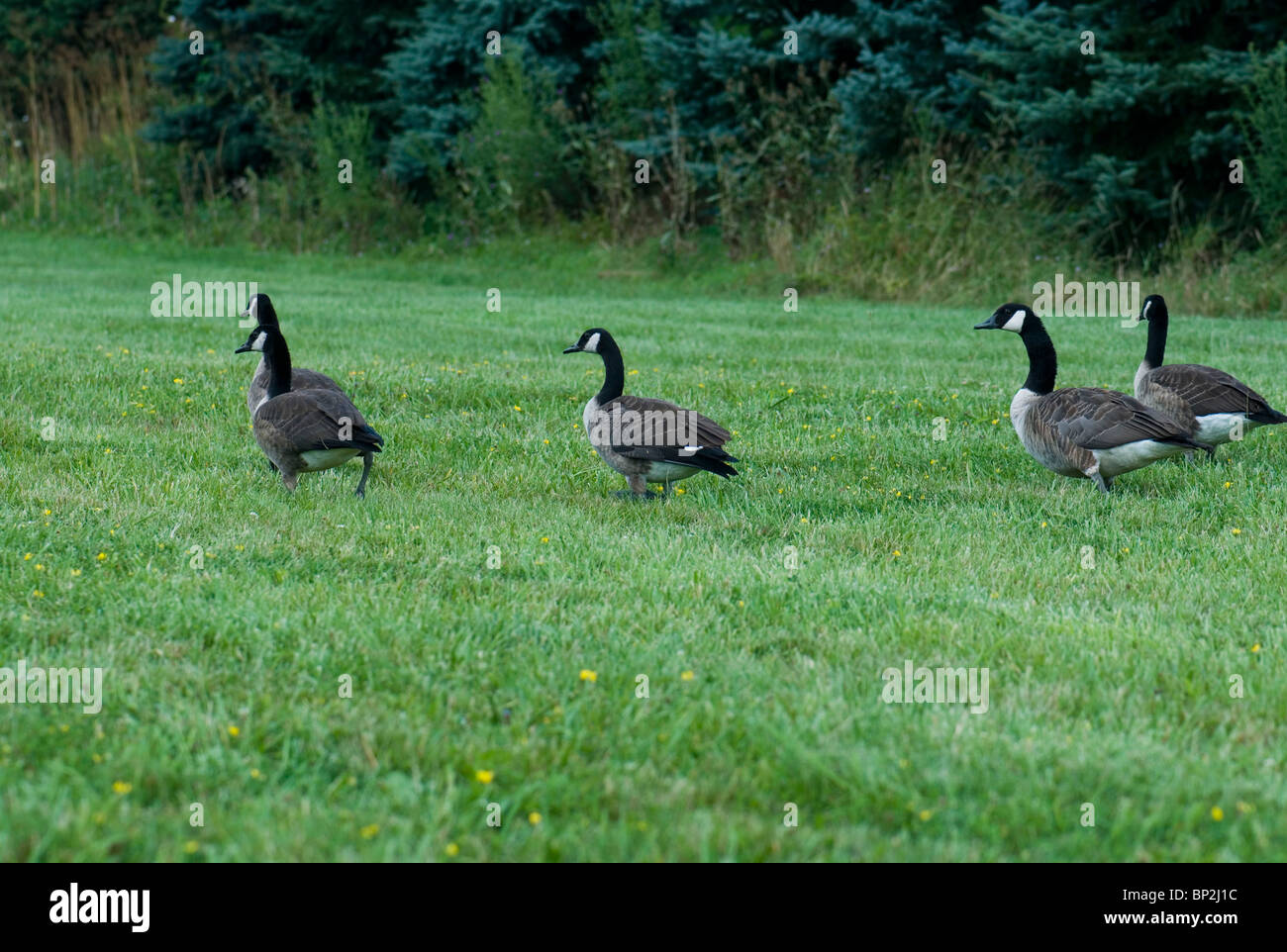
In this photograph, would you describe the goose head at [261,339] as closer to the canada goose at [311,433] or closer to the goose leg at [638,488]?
the canada goose at [311,433]

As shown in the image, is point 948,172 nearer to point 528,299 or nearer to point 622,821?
point 528,299

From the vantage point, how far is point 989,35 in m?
19.1

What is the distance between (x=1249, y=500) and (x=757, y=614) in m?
3.35

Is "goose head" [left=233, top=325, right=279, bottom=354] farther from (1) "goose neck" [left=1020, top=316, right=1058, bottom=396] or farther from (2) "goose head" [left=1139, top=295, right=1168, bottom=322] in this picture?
→ (2) "goose head" [left=1139, top=295, right=1168, bottom=322]

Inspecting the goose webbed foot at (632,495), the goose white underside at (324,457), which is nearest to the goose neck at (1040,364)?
the goose webbed foot at (632,495)

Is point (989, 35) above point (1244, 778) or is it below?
above

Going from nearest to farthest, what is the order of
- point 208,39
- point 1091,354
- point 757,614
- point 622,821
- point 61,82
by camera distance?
1. point 622,821
2. point 757,614
3. point 1091,354
4. point 208,39
5. point 61,82

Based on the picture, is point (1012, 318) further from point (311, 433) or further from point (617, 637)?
point (617, 637)

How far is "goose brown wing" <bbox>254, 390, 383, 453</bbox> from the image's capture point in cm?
630

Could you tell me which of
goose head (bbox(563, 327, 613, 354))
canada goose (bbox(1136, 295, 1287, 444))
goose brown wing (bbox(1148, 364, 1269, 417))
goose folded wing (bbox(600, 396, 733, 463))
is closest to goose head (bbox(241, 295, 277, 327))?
goose head (bbox(563, 327, 613, 354))

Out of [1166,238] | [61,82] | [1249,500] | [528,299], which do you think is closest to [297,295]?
[528,299]

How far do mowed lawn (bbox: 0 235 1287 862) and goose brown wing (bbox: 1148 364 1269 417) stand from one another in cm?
37

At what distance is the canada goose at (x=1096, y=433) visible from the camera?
257 inches

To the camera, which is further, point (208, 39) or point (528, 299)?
point (208, 39)
